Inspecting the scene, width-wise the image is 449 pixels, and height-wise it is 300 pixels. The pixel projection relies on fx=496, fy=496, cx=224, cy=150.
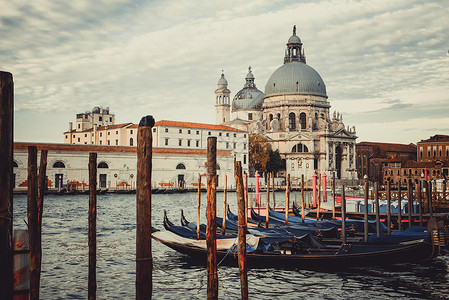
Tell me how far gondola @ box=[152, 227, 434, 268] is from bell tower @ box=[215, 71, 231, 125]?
63132 millimetres

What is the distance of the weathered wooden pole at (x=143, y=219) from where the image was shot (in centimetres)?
545

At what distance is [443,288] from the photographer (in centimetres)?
1011

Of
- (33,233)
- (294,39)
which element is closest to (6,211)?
(33,233)

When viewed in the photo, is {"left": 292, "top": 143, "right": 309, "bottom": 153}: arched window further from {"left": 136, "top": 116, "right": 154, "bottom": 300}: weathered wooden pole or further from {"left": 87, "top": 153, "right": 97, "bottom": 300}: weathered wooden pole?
{"left": 136, "top": 116, "right": 154, "bottom": 300}: weathered wooden pole

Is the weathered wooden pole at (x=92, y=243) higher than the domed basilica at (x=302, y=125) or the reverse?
the reverse

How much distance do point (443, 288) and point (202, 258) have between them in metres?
5.35

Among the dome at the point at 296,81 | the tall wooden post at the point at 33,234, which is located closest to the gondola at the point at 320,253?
the tall wooden post at the point at 33,234

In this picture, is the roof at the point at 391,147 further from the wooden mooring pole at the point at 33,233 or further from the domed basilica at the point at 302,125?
the wooden mooring pole at the point at 33,233

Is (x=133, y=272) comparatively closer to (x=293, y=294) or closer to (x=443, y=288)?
(x=293, y=294)

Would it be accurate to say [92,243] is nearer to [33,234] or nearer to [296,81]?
[33,234]

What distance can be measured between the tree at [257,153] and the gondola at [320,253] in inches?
1758

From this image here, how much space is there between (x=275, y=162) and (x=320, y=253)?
1884 inches

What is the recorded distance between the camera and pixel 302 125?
64.9m

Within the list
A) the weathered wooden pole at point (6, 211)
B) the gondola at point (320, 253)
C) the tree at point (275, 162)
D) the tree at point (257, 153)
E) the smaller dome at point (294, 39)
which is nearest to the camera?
the weathered wooden pole at point (6, 211)
